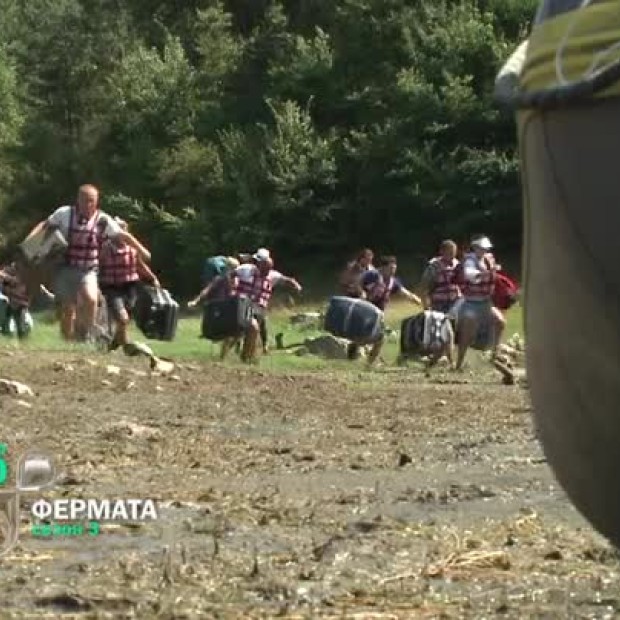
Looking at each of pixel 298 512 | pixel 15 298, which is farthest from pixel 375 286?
pixel 298 512

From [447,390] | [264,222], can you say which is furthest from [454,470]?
[264,222]

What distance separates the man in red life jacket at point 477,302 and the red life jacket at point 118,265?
12.7 ft

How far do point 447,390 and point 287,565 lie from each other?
8.56m

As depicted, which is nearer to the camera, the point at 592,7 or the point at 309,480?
the point at 592,7

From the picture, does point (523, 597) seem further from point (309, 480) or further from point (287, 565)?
point (309, 480)

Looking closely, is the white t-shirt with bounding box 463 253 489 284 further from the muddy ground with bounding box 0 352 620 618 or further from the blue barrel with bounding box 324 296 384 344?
the muddy ground with bounding box 0 352 620 618

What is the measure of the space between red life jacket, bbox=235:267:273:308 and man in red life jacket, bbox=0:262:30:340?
3.26m

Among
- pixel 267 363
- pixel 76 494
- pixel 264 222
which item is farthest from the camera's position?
pixel 264 222

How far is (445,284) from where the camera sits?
2150 cm

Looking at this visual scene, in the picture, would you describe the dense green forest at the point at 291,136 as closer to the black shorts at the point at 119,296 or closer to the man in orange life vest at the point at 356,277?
the man in orange life vest at the point at 356,277

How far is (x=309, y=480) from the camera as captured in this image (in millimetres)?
8867

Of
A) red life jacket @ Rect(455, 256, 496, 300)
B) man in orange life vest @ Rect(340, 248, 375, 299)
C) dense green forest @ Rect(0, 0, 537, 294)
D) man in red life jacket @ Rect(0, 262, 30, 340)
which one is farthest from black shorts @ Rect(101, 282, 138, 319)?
dense green forest @ Rect(0, 0, 537, 294)

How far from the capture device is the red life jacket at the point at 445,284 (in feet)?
70.0

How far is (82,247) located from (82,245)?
2cm
